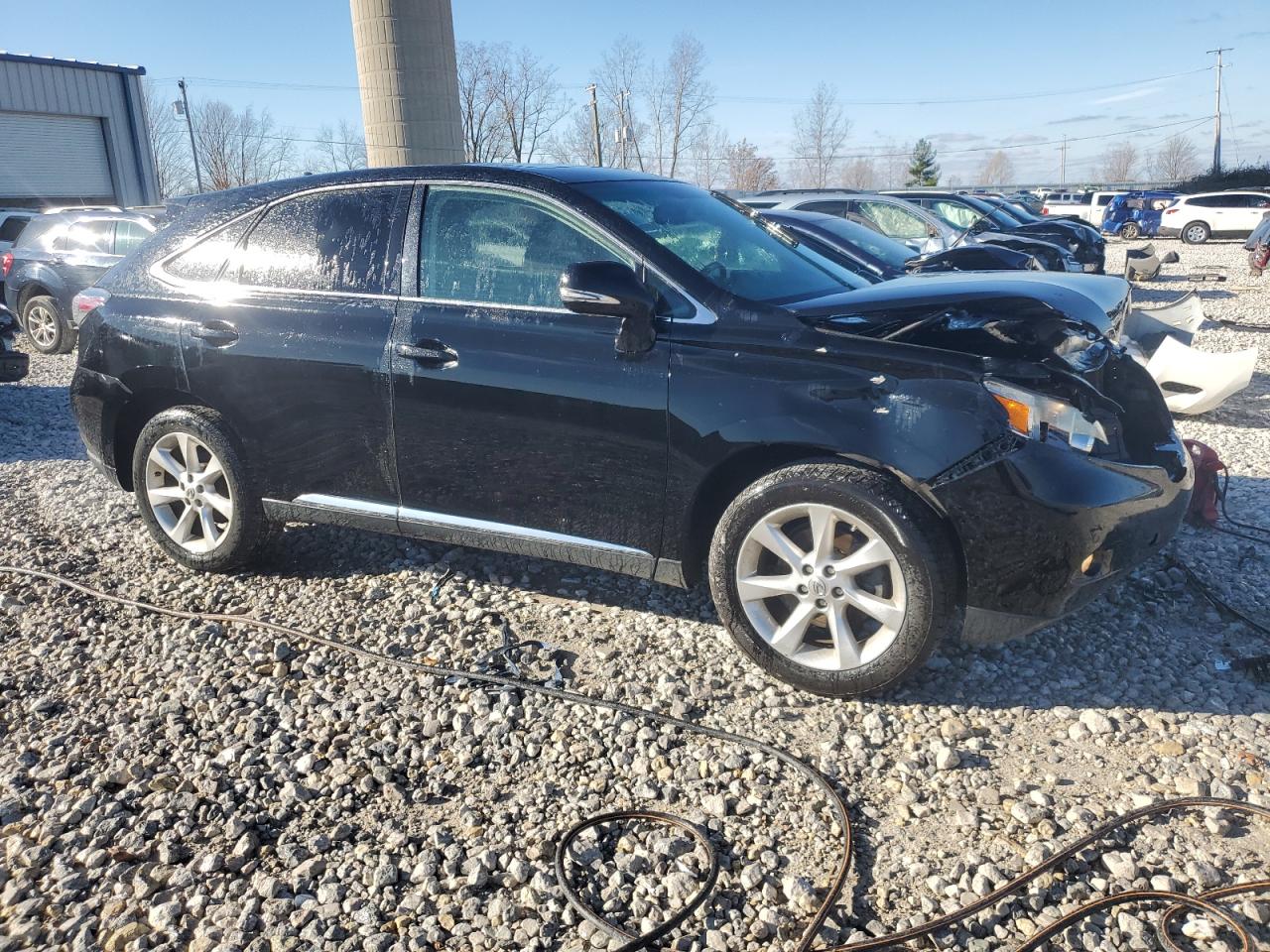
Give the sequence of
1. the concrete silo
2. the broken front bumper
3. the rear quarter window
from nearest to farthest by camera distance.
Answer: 1. the broken front bumper
2. the rear quarter window
3. the concrete silo

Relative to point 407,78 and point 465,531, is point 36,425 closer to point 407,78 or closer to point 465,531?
point 465,531

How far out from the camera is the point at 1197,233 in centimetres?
3103

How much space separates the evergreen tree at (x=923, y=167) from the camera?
262 feet

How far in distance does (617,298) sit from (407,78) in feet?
41.2

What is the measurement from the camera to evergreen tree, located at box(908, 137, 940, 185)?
79.8m

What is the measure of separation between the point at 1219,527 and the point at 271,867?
454 centimetres

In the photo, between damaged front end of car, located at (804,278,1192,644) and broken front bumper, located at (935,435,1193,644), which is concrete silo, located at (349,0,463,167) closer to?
damaged front end of car, located at (804,278,1192,644)

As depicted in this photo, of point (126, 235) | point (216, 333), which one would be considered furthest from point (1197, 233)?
point (216, 333)

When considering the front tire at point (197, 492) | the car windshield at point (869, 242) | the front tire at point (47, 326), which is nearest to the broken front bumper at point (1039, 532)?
the front tire at point (197, 492)

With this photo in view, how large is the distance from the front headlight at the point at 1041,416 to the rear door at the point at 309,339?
7.66ft

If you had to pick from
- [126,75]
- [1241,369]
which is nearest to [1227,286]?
[1241,369]

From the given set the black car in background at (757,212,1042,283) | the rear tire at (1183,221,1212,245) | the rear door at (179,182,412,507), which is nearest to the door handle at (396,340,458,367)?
the rear door at (179,182,412,507)

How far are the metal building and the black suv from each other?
27.2 meters

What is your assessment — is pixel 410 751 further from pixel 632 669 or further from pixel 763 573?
pixel 763 573
